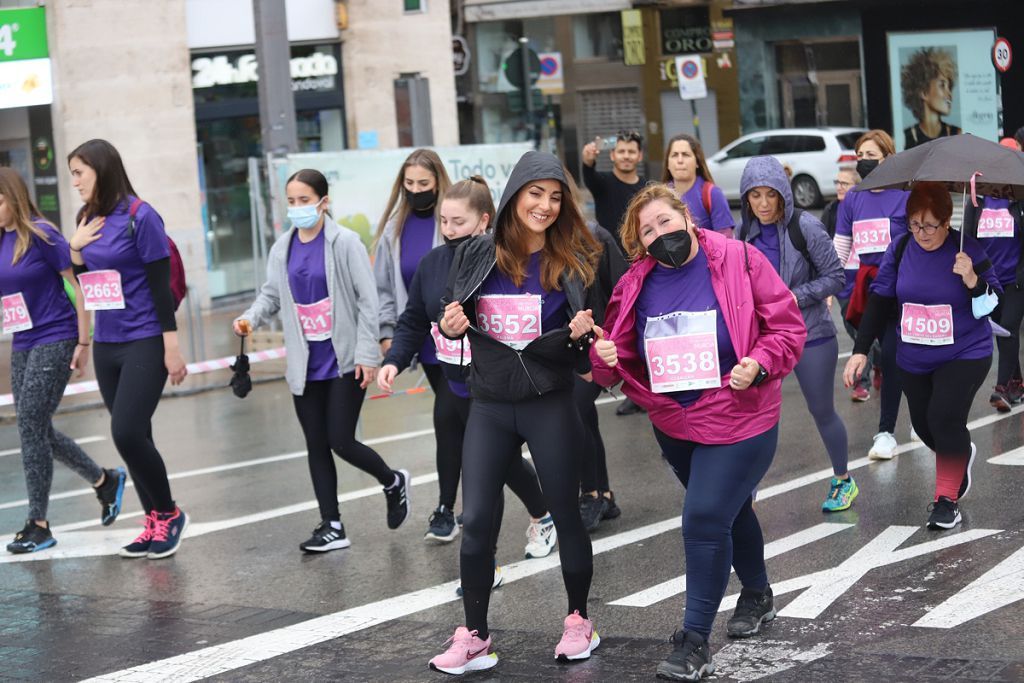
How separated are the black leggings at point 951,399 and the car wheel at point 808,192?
25228mm

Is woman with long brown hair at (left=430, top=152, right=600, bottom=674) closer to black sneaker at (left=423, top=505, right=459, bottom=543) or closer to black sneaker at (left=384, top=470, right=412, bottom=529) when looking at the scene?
black sneaker at (left=423, top=505, right=459, bottom=543)

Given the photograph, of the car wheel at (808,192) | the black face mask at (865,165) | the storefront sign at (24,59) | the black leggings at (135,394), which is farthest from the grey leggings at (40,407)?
the car wheel at (808,192)

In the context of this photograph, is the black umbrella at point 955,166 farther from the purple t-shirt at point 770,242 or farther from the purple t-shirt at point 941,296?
the purple t-shirt at point 770,242

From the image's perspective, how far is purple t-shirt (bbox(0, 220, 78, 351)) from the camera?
28.0 ft

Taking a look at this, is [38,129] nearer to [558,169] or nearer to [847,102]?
[558,169]

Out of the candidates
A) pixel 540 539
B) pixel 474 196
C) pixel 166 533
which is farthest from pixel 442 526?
pixel 474 196

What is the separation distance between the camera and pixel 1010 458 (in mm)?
9156

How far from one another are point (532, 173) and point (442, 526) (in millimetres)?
2821

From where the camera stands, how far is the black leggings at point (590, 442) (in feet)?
26.3

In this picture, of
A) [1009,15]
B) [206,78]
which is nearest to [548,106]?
[1009,15]

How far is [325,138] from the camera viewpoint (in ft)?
77.5

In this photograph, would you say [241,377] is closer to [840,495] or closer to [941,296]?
[840,495]

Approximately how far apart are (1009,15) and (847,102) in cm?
1290

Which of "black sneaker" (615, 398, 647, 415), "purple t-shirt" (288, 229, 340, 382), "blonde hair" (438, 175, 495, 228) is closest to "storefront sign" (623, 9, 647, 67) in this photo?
"black sneaker" (615, 398, 647, 415)
